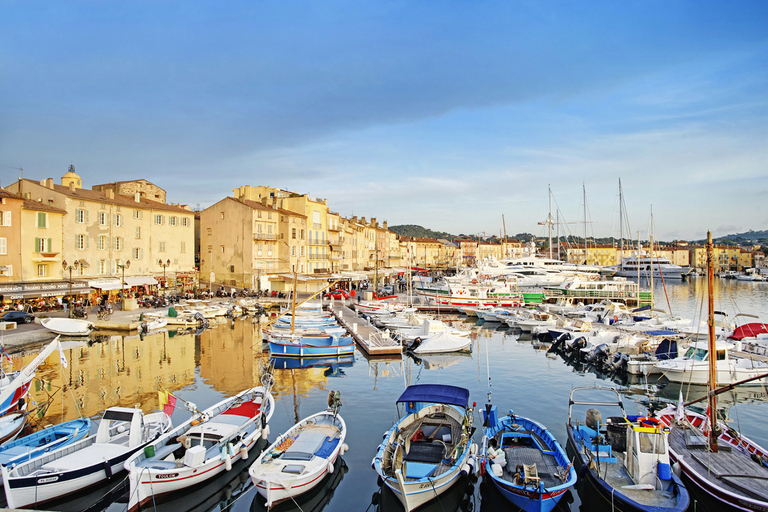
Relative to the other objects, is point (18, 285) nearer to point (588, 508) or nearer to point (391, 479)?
point (391, 479)

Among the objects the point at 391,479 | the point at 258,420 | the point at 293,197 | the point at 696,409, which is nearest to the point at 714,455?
the point at 391,479

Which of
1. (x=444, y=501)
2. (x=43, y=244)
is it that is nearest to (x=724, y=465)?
(x=444, y=501)

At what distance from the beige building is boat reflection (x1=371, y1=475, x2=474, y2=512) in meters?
44.4

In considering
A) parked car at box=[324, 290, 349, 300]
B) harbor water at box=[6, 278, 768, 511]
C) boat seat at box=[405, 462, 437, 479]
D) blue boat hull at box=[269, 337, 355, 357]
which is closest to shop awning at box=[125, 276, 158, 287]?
harbor water at box=[6, 278, 768, 511]

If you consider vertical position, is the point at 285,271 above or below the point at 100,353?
above

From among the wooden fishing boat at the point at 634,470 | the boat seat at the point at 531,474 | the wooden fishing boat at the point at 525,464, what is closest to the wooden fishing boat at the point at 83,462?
the wooden fishing boat at the point at 525,464

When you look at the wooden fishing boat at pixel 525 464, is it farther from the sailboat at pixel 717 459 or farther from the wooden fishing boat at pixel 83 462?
the wooden fishing boat at pixel 83 462

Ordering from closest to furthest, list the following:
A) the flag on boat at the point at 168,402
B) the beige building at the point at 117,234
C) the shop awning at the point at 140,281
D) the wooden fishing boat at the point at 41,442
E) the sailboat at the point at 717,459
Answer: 1. the sailboat at the point at 717,459
2. the wooden fishing boat at the point at 41,442
3. the flag on boat at the point at 168,402
4. the beige building at the point at 117,234
5. the shop awning at the point at 140,281

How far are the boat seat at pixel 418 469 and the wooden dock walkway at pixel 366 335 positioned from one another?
2002cm

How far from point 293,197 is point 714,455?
65.8 metres

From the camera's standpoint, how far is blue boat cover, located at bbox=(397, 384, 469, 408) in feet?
53.3

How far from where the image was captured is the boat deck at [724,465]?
11812 mm

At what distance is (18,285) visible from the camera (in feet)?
135

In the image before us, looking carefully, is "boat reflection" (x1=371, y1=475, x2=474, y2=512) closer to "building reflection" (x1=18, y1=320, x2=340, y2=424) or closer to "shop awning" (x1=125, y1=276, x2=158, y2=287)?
"building reflection" (x1=18, y1=320, x2=340, y2=424)
